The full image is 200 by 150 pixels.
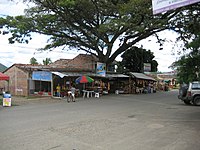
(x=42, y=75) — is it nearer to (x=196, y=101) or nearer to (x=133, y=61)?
(x=196, y=101)

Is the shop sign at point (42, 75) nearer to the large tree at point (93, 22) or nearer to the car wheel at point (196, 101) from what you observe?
the large tree at point (93, 22)

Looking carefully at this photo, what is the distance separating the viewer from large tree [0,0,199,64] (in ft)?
74.6

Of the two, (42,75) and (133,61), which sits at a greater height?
(133,61)

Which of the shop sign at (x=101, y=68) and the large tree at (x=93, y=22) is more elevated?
the large tree at (x=93, y=22)

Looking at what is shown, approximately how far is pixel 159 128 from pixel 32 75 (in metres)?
22.4

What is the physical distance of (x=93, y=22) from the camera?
102ft

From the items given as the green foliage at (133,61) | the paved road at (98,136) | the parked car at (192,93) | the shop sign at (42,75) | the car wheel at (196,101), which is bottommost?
the paved road at (98,136)

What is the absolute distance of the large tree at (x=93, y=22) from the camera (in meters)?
22.7

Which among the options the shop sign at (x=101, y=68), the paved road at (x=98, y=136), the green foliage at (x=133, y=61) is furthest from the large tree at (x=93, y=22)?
the green foliage at (x=133, y=61)

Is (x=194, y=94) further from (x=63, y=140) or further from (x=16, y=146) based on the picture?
(x=16, y=146)

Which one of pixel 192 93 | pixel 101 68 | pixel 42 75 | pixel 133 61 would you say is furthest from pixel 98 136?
pixel 133 61

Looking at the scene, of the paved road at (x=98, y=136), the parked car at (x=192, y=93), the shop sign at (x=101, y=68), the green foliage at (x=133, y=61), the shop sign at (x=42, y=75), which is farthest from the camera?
the green foliage at (x=133, y=61)

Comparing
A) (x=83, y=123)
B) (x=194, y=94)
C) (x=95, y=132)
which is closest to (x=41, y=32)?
(x=194, y=94)

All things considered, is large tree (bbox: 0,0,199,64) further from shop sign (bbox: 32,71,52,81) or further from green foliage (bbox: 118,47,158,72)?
green foliage (bbox: 118,47,158,72)
